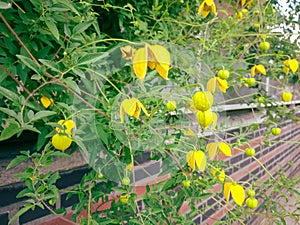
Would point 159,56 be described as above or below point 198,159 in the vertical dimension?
above

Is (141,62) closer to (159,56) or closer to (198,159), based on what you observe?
(159,56)

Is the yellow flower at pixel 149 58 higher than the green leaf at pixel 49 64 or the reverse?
higher

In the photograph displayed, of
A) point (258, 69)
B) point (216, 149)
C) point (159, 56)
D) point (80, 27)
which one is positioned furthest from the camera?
point (258, 69)

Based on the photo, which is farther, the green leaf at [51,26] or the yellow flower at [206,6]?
the yellow flower at [206,6]

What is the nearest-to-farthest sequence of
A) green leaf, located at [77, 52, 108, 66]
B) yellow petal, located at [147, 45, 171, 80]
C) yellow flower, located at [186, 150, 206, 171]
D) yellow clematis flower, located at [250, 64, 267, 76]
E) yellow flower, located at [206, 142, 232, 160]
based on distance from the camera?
yellow petal, located at [147, 45, 171, 80] < green leaf, located at [77, 52, 108, 66] < yellow flower, located at [186, 150, 206, 171] < yellow flower, located at [206, 142, 232, 160] < yellow clematis flower, located at [250, 64, 267, 76]

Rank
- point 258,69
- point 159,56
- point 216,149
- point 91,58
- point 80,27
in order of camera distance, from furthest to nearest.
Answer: point 258,69 < point 216,149 < point 80,27 < point 91,58 < point 159,56

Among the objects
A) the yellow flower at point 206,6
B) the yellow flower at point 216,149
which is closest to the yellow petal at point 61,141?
the yellow flower at point 216,149

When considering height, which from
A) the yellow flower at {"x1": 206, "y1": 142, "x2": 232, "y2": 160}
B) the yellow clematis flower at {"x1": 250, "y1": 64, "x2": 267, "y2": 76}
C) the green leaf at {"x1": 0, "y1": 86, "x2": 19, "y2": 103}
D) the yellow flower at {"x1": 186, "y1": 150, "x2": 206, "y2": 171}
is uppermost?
the green leaf at {"x1": 0, "y1": 86, "x2": 19, "y2": 103}

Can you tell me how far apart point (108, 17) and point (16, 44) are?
0.42 metres

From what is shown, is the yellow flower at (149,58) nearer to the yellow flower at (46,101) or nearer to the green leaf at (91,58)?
the green leaf at (91,58)

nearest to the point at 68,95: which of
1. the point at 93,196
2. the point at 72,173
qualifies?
the point at 93,196

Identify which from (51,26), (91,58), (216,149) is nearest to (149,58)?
(91,58)

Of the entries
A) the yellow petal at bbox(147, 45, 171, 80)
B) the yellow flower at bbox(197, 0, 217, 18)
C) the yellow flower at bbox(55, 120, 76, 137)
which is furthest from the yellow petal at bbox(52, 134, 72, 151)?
the yellow flower at bbox(197, 0, 217, 18)

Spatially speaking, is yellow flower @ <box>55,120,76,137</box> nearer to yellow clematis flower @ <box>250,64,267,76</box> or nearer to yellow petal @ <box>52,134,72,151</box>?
yellow petal @ <box>52,134,72,151</box>
